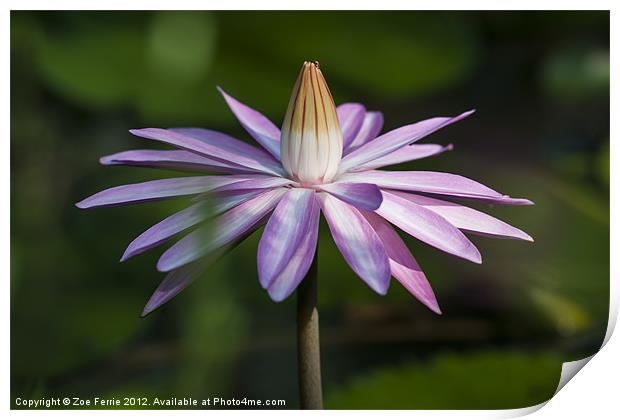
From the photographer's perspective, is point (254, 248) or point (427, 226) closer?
point (427, 226)

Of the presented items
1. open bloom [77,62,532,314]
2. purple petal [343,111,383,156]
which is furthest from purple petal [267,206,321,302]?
purple petal [343,111,383,156]

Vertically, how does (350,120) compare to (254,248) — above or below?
above

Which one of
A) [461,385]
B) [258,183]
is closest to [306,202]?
[258,183]

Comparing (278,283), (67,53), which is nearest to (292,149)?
(278,283)

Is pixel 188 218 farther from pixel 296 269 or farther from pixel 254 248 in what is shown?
pixel 254 248

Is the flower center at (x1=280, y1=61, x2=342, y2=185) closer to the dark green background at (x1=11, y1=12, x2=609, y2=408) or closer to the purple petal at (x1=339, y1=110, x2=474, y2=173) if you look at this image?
the purple petal at (x1=339, y1=110, x2=474, y2=173)

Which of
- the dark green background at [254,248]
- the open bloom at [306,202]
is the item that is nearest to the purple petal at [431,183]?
the open bloom at [306,202]
